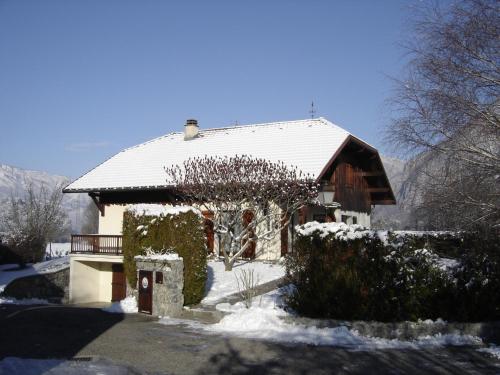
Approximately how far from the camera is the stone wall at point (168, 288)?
13336mm

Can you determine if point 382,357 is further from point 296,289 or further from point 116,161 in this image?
point 116,161

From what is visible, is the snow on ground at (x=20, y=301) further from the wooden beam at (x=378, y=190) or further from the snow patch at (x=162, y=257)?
the wooden beam at (x=378, y=190)

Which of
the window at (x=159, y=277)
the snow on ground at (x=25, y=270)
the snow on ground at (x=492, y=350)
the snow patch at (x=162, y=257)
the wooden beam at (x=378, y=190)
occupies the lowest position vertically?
the snow on ground at (x=25, y=270)

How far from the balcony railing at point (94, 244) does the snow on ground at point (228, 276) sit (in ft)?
15.2

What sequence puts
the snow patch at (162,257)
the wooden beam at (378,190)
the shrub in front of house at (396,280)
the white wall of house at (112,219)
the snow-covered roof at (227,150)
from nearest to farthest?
the shrub in front of house at (396,280)
the snow patch at (162,257)
the snow-covered roof at (227,150)
the white wall of house at (112,219)
the wooden beam at (378,190)

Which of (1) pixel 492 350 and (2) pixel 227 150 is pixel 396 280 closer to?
(1) pixel 492 350

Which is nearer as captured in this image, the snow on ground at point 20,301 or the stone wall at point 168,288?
the stone wall at point 168,288

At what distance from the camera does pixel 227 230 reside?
19312 millimetres

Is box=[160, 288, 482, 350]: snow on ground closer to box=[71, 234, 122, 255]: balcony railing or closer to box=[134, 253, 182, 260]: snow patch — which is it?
box=[134, 253, 182, 260]: snow patch

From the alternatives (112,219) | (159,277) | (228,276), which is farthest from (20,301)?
(159,277)

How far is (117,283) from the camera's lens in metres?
23.7

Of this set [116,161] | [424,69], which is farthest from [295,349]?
[116,161]

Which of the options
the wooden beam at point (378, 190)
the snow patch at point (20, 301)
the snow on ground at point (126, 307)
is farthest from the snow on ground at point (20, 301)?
the wooden beam at point (378, 190)

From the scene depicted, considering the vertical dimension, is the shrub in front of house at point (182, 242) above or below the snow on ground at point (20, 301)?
above
